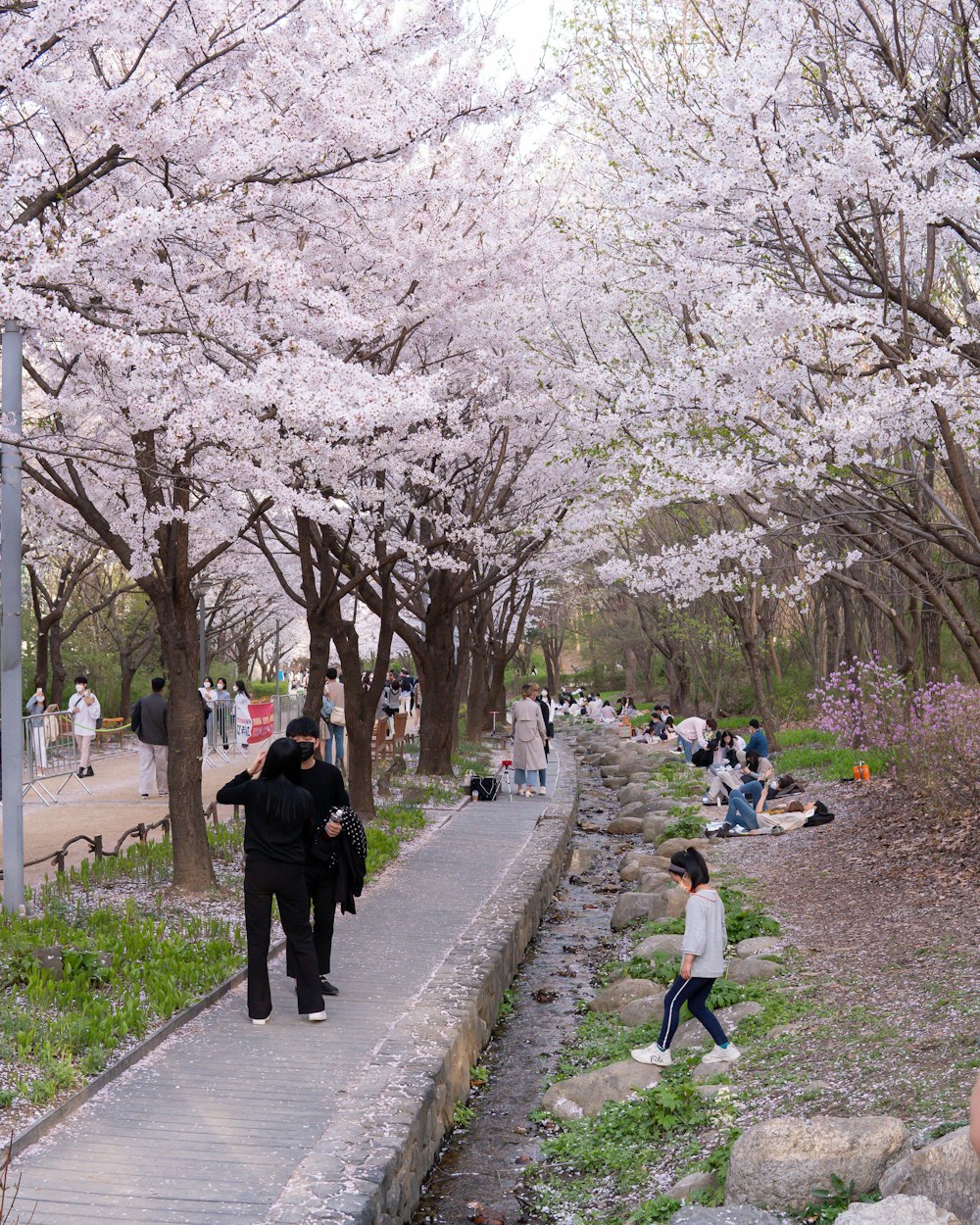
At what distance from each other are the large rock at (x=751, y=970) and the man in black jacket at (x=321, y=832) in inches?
118

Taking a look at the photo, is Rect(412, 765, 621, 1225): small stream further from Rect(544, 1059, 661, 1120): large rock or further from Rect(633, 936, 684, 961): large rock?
Rect(633, 936, 684, 961): large rock

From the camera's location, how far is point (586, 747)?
37781 millimetres

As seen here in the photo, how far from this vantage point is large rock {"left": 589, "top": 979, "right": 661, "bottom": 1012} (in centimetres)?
1000

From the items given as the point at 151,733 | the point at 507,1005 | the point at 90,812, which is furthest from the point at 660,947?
the point at 151,733

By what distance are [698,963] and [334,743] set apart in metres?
15.9

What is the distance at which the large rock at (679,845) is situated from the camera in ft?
54.0

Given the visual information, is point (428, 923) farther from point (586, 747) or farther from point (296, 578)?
point (586, 747)

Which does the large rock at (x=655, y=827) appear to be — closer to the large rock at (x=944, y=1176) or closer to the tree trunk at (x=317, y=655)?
the tree trunk at (x=317, y=655)

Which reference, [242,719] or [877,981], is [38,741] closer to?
[242,719]

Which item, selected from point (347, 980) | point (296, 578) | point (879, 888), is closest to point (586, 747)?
point (296, 578)

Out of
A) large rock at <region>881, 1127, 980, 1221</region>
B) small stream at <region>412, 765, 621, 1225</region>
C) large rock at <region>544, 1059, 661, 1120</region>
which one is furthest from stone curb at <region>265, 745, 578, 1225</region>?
large rock at <region>881, 1127, 980, 1221</region>

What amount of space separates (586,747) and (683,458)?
25475 millimetres

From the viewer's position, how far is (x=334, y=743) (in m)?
23.1

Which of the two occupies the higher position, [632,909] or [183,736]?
[183,736]
